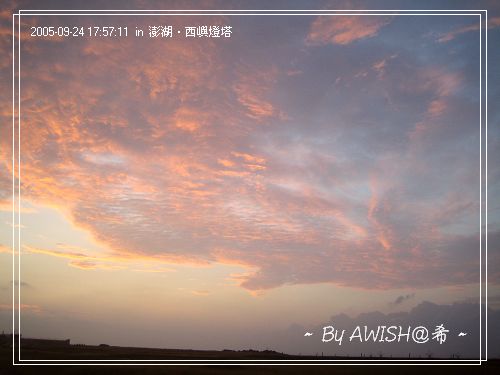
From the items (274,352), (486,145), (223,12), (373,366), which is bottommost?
(274,352)

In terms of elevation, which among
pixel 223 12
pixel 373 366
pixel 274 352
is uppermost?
pixel 223 12

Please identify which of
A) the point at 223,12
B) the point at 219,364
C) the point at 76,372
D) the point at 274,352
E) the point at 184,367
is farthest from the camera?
the point at 274,352

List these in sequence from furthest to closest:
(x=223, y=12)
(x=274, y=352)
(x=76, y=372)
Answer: (x=274, y=352), (x=76, y=372), (x=223, y=12)

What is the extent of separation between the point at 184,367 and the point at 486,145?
1075 inches

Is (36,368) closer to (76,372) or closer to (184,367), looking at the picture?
(76,372)

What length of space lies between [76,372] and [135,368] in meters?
4.12

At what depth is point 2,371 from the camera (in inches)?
1353

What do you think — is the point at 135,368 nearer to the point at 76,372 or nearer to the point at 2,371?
the point at 76,372

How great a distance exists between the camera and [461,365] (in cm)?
3694

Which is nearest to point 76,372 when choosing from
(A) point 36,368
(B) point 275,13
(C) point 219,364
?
(A) point 36,368

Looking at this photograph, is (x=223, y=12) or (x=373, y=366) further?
(x=373, y=366)

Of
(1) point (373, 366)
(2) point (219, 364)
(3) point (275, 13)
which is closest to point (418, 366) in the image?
(1) point (373, 366)

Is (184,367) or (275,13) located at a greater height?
(275,13)

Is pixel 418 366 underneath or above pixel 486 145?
underneath
